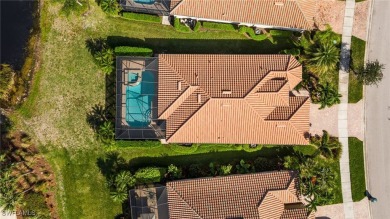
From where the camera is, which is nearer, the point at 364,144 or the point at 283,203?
the point at 283,203

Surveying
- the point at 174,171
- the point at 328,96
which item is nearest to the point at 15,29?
the point at 174,171

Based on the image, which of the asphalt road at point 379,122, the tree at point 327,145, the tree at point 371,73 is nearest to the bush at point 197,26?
the tree at point 327,145

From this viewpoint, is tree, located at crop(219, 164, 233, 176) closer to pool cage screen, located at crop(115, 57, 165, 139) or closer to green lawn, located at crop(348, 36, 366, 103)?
pool cage screen, located at crop(115, 57, 165, 139)

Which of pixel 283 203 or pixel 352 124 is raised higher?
pixel 352 124

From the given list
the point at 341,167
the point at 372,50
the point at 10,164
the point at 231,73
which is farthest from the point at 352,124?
the point at 10,164

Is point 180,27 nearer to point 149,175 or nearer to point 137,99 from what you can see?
point 137,99

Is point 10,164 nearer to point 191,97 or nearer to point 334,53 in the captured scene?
point 191,97
